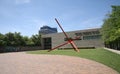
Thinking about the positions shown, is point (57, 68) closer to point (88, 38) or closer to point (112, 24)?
point (112, 24)

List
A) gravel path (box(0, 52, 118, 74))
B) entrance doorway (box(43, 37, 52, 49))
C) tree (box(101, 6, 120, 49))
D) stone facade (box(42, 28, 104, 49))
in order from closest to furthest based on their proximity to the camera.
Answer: gravel path (box(0, 52, 118, 74)), tree (box(101, 6, 120, 49)), stone facade (box(42, 28, 104, 49)), entrance doorway (box(43, 37, 52, 49))

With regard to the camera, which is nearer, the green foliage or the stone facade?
the green foliage

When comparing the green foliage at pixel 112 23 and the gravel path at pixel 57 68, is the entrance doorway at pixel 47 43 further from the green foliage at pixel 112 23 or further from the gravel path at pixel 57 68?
the gravel path at pixel 57 68

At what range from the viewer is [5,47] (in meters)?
54.4

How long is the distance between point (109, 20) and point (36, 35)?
143 feet

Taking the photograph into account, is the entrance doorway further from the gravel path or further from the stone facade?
the gravel path

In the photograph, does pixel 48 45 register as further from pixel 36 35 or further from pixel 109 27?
pixel 109 27

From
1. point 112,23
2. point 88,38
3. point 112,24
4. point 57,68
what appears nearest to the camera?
point 57,68

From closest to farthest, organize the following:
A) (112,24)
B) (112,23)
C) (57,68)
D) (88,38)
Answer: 1. (57,68)
2. (112,24)
3. (112,23)
4. (88,38)

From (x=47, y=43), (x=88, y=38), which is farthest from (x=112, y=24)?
(x=47, y=43)

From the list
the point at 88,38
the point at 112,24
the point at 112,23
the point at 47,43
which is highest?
the point at 112,23

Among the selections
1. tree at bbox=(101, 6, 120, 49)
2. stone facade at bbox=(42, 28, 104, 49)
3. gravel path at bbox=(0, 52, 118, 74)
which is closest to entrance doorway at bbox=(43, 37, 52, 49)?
stone facade at bbox=(42, 28, 104, 49)

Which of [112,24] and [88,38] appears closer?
[112,24]

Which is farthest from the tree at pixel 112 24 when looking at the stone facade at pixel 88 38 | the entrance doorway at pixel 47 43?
the entrance doorway at pixel 47 43
